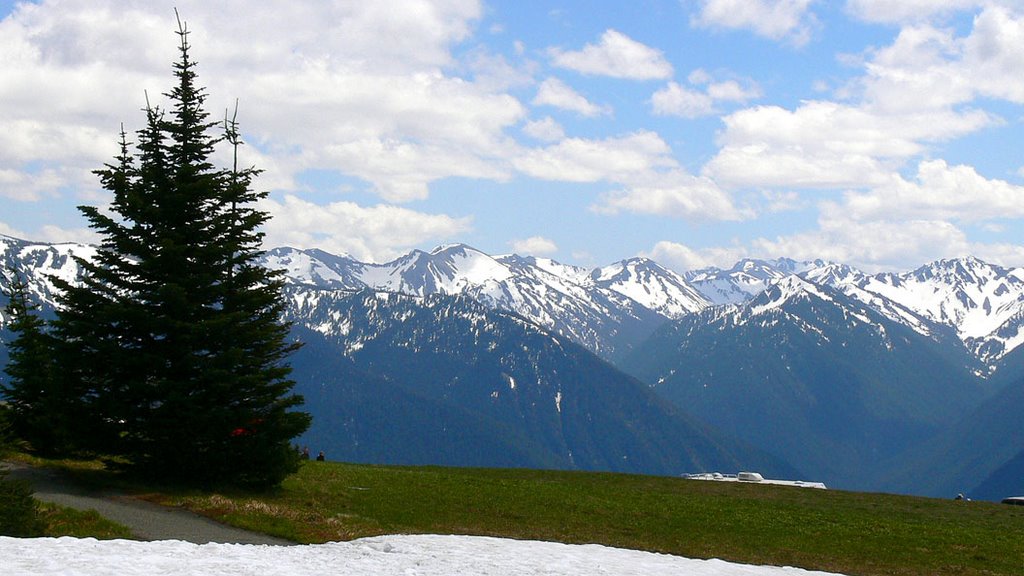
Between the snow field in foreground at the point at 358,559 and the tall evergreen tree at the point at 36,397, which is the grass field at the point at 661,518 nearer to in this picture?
the snow field in foreground at the point at 358,559

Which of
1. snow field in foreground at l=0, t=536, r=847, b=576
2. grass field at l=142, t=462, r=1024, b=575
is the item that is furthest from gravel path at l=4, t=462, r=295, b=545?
snow field in foreground at l=0, t=536, r=847, b=576

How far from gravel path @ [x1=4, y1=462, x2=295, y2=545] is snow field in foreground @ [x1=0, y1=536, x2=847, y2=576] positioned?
10.1ft

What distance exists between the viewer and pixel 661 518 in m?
37.3

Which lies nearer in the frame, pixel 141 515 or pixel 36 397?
pixel 141 515

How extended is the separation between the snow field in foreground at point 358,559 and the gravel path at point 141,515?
3.09 meters

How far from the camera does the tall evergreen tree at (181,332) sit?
3409 centimetres

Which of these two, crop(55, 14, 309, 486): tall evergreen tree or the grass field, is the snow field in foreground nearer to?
the grass field

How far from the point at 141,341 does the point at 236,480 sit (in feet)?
20.1

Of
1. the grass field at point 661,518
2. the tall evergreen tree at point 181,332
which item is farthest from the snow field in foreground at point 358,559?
the tall evergreen tree at point 181,332

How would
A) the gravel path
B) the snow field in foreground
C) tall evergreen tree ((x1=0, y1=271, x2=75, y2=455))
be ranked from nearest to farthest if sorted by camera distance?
the snow field in foreground
the gravel path
tall evergreen tree ((x1=0, y1=271, x2=75, y2=455))

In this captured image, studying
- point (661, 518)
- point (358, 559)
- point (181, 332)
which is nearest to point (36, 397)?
point (181, 332)

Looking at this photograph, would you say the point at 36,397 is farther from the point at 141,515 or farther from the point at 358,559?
the point at 358,559

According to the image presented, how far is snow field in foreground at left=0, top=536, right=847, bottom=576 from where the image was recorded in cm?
1889

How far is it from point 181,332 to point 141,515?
7559 mm
